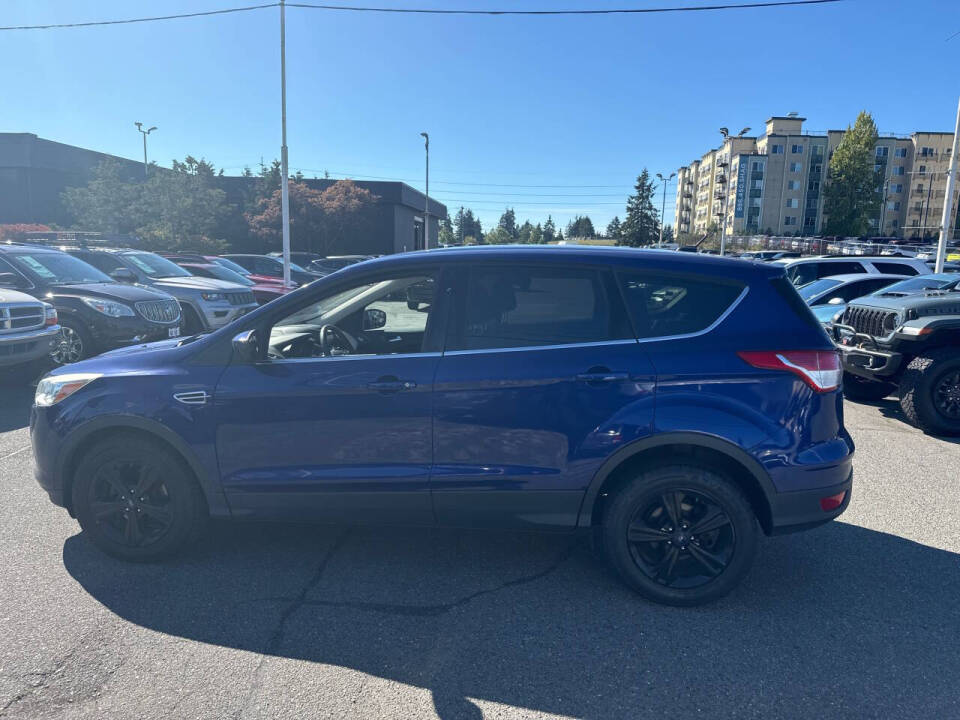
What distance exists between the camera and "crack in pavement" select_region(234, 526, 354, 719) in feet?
8.84

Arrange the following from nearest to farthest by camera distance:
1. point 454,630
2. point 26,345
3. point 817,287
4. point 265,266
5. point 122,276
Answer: point 454,630 < point 26,345 < point 817,287 < point 122,276 < point 265,266

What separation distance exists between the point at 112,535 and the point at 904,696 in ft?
13.1

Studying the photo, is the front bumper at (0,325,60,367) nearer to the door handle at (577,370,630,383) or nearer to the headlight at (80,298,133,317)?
the headlight at (80,298,133,317)

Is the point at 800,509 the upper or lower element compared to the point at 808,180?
lower

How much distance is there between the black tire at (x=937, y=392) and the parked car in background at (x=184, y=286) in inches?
403

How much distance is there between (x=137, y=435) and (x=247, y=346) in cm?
85

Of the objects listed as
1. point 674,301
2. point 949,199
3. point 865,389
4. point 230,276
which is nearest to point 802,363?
point 674,301

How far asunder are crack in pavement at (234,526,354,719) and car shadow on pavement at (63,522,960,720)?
0.03 feet

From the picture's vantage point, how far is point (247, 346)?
344 cm

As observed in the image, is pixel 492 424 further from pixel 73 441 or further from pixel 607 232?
pixel 607 232

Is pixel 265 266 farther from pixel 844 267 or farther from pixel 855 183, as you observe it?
pixel 855 183

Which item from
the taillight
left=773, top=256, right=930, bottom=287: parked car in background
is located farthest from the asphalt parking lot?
left=773, top=256, right=930, bottom=287: parked car in background

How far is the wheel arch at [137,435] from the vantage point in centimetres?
353

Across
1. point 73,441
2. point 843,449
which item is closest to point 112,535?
point 73,441
